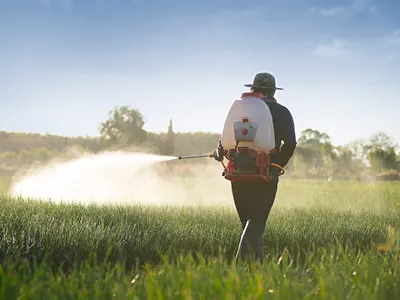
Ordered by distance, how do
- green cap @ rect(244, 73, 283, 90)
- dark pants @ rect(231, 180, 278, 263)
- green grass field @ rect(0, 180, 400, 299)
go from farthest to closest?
green cap @ rect(244, 73, 283, 90) → dark pants @ rect(231, 180, 278, 263) → green grass field @ rect(0, 180, 400, 299)

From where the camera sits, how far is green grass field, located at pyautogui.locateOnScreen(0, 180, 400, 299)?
9.72ft

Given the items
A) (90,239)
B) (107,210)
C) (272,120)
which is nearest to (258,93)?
(272,120)

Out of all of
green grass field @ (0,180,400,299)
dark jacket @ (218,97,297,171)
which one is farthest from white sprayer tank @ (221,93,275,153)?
green grass field @ (0,180,400,299)

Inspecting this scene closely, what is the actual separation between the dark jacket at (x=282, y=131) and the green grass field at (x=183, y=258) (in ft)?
3.02

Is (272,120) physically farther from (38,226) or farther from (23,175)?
(23,175)

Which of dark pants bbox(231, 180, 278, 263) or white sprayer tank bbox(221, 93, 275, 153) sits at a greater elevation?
white sprayer tank bbox(221, 93, 275, 153)

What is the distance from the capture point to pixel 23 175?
18234 mm

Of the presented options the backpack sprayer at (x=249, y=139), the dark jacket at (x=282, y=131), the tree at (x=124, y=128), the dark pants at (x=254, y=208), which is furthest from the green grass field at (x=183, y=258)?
the tree at (x=124, y=128)

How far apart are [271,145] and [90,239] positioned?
2352 mm

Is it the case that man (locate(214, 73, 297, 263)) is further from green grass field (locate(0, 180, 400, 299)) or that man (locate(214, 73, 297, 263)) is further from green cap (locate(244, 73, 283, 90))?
green grass field (locate(0, 180, 400, 299))

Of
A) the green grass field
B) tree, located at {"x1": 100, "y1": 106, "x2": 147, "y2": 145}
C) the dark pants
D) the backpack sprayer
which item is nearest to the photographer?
the green grass field

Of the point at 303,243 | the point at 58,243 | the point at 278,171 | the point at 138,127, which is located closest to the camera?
the point at 278,171

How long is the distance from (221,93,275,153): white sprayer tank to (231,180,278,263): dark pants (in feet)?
1.34

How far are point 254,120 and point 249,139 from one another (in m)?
0.19
